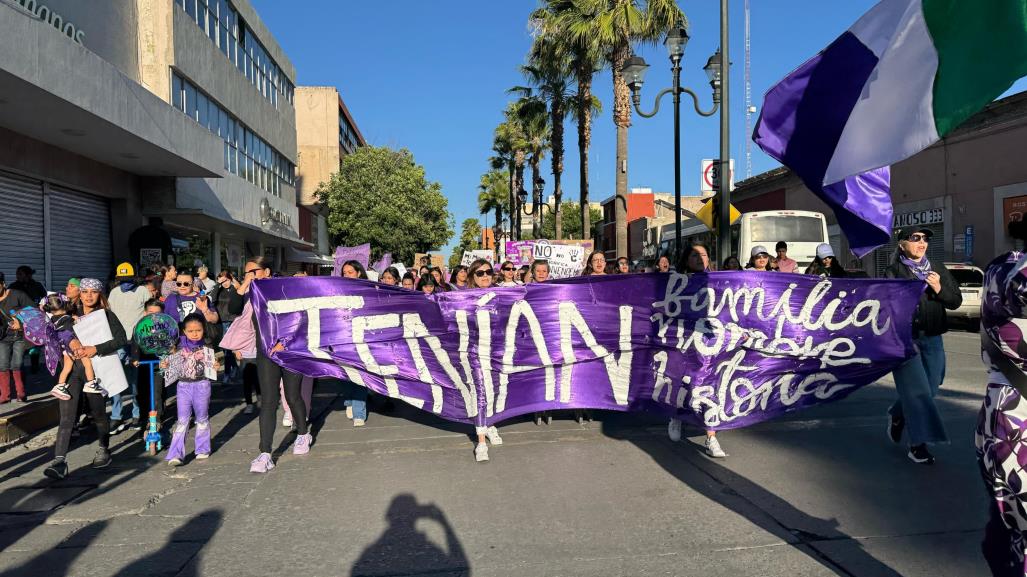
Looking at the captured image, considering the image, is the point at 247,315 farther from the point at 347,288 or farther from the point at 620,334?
the point at 620,334

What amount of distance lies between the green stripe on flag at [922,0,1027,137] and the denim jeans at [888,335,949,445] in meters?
2.75

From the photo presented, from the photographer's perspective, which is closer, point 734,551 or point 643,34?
point 734,551

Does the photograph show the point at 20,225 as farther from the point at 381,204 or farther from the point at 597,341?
the point at 381,204

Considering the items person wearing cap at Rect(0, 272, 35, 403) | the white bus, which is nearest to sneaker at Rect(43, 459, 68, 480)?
person wearing cap at Rect(0, 272, 35, 403)

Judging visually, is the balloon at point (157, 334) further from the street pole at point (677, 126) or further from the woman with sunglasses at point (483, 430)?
the street pole at point (677, 126)

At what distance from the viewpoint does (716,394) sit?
19.8 feet

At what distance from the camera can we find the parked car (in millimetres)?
16656

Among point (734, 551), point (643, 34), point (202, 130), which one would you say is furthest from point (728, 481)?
point (643, 34)

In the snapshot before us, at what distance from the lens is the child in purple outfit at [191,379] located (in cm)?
619

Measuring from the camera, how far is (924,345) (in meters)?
5.72

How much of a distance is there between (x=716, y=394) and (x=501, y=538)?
2.60 meters

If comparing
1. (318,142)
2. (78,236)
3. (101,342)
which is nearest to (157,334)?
(101,342)

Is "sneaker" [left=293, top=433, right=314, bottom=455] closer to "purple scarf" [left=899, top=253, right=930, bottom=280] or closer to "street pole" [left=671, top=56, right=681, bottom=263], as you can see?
"purple scarf" [left=899, top=253, right=930, bottom=280]

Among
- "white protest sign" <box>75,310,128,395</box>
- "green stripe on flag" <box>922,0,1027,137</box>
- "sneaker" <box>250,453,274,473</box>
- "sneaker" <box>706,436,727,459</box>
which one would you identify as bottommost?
"sneaker" <box>250,453,274,473</box>
